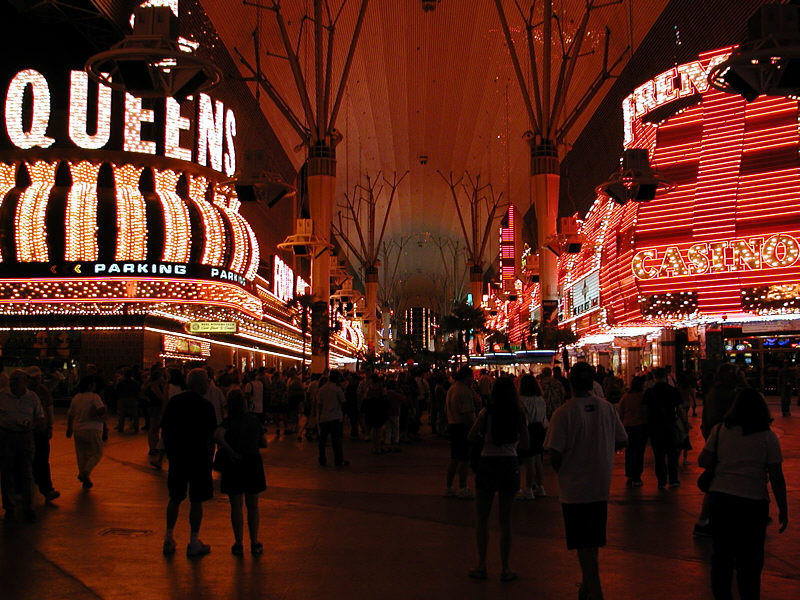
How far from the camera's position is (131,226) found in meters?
25.5

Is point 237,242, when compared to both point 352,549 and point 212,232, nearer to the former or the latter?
point 212,232

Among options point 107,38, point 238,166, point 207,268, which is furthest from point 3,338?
point 238,166

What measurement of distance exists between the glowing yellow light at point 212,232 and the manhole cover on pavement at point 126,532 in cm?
1840

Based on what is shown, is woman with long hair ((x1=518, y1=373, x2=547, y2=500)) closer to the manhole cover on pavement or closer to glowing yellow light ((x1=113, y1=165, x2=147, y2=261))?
the manhole cover on pavement

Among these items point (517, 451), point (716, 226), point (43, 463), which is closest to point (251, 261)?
point (716, 226)

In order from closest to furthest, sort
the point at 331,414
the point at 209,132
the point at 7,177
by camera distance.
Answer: the point at 331,414 < the point at 7,177 < the point at 209,132

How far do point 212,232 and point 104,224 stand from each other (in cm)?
312

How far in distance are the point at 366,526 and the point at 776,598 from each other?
382cm

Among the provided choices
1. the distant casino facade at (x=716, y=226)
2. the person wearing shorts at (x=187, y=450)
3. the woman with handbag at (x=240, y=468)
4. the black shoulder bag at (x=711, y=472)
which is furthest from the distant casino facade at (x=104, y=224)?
the black shoulder bag at (x=711, y=472)

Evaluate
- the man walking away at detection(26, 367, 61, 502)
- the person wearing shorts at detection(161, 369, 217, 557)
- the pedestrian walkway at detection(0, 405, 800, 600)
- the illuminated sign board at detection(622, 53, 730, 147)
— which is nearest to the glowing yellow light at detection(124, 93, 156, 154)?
the illuminated sign board at detection(622, 53, 730, 147)

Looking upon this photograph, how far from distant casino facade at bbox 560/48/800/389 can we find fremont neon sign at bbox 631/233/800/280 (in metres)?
0.03

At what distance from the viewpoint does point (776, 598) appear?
612 centimetres

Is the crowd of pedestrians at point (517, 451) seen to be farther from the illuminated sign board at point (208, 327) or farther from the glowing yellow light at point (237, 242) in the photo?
the illuminated sign board at point (208, 327)

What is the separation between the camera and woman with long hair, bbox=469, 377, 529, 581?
6566mm
